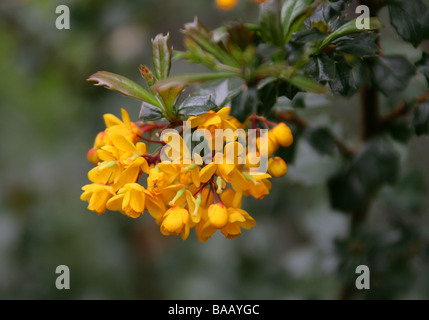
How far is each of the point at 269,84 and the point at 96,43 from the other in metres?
1.28

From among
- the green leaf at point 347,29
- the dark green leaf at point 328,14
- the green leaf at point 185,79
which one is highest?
the dark green leaf at point 328,14

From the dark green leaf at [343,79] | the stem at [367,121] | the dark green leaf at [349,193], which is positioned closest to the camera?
the dark green leaf at [343,79]

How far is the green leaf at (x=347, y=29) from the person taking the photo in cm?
69

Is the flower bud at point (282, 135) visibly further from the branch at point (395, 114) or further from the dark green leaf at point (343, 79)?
the branch at point (395, 114)

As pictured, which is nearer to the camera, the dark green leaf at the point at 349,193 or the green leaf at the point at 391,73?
the green leaf at the point at 391,73

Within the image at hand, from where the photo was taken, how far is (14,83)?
2277mm

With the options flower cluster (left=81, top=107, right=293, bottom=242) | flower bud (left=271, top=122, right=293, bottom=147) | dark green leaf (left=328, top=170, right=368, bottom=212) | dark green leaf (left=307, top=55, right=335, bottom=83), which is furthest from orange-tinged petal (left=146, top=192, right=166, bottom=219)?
dark green leaf (left=328, top=170, right=368, bottom=212)

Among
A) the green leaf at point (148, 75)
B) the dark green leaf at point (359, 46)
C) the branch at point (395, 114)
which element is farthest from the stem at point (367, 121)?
the green leaf at point (148, 75)

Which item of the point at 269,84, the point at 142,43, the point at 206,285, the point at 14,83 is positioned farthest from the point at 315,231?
the point at 14,83

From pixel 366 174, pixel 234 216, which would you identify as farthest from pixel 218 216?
pixel 366 174

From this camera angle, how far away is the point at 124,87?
27.5 inches

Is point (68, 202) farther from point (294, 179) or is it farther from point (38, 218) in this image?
point (294, 179)

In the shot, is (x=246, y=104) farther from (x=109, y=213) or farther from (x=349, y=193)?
(x=109, y=213)

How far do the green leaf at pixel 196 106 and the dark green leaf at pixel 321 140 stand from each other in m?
0.48
